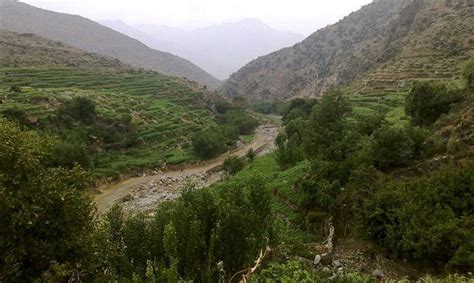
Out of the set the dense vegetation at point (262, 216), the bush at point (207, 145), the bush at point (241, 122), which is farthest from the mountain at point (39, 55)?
the dense vegetation at point (262, 216)

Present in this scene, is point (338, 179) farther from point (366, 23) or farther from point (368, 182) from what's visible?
point (366, 23)

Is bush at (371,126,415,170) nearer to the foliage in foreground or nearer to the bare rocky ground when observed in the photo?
the foliage in foreground

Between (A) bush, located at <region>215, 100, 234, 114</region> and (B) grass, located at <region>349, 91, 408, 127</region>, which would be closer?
(B) grass, located at <region>349, 91, 408, 127</region>

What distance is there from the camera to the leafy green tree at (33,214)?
1243cm

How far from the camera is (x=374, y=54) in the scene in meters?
114

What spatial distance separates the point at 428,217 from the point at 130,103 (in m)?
63.1

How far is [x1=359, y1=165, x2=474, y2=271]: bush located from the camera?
59.5 ft

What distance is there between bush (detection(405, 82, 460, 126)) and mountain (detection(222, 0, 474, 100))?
33603 millimetres

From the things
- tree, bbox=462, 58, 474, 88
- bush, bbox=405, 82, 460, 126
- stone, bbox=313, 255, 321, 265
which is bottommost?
stone, bbox=313, 255, 321, 265

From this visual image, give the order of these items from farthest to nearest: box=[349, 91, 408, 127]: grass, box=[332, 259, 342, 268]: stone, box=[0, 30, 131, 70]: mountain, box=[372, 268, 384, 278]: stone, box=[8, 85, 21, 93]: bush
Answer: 1. box=[0, 30, 131, 70]: mountain
2. box=[8, 85, 21, 93]: bush
3. box=[349, 91, 408, 127]: grass
4. box=[332, 259, 342, 268]: stone
5. box=[372, 268, 384, 278]: stone

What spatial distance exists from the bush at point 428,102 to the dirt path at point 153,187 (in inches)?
869

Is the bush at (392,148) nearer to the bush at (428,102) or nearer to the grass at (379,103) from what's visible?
the bush at (428,102)

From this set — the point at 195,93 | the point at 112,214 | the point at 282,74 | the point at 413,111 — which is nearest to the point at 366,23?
the point at 282,74

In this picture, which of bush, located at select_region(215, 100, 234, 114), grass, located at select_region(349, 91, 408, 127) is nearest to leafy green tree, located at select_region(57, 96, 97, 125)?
grass, located at select_region(349, 91, 408, 127)
